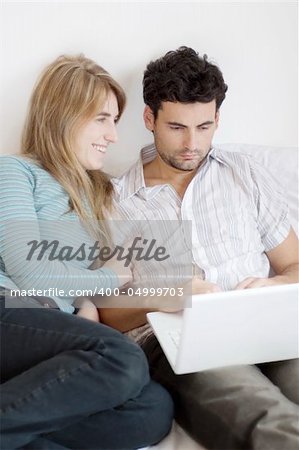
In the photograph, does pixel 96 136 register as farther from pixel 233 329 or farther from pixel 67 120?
pixel 233 329

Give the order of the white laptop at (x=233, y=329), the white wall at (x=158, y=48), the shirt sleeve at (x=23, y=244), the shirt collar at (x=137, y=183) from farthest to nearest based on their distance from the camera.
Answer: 1. the white wall at (x=158, y=48)
2. the shirt collar at (x=137, y=183)
3. the shirt sleeve at (x=23, y=244)
4. the white laptop at (x=233, y=329)

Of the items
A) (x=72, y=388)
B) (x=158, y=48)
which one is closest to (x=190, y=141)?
(x=158, y=48)

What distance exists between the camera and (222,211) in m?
1.56

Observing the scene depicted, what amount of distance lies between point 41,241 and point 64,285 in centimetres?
12

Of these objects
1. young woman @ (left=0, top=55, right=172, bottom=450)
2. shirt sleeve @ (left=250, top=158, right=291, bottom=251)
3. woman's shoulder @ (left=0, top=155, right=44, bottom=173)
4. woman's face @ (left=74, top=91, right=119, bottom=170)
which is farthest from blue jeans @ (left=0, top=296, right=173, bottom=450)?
shirt sleeve @ (left=250, top=158, right=291, bottom=251)

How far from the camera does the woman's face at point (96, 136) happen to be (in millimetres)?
1497

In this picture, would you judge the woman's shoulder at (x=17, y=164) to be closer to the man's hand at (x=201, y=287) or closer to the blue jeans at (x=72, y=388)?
the blue jeans at (x=72, y=388)

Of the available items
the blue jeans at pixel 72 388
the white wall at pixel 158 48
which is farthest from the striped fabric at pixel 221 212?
the blue jeans at pixel 72 388

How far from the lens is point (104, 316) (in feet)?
4.77

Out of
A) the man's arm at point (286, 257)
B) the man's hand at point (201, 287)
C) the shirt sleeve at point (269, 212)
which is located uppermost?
the shirt sleeve at point (269, 212)

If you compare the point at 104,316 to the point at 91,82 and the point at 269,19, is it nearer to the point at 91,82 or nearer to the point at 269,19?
the point at 91,82

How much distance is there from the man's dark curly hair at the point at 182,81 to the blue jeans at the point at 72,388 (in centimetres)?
67

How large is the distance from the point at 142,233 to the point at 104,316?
25 cm

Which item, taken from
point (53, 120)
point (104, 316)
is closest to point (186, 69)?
point (53, 120)
